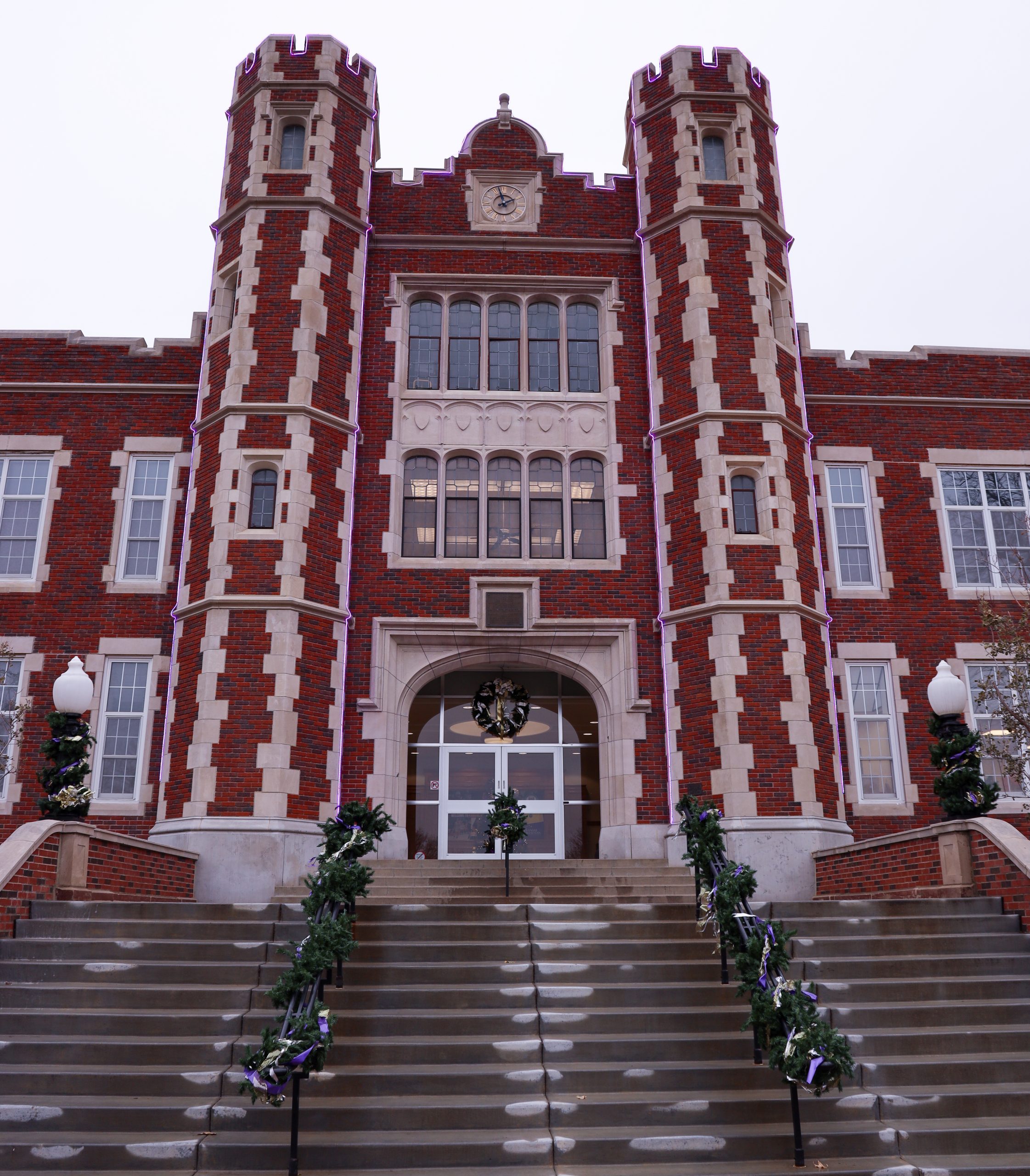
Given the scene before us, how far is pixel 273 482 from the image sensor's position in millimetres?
15102

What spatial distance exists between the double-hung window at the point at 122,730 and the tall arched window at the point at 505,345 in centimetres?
716

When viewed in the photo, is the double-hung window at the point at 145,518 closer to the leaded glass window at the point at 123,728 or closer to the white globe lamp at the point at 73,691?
the leaded glass window at the point at 123,728

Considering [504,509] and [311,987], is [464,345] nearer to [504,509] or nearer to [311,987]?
[504,509]

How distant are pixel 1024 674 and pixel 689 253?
799 cm

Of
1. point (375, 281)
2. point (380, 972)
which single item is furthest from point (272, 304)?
point (380, 972)

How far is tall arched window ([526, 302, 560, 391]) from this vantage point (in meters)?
17.1

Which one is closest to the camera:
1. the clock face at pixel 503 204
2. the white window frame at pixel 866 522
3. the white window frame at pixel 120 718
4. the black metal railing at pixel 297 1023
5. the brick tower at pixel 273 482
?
the black metal railing at pixel 297 1023

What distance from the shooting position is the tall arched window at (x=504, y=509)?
16.1 metres

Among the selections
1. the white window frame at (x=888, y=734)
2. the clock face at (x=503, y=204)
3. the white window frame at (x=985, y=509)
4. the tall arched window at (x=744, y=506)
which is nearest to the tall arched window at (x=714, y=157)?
the clock face at (x=503, y=204)

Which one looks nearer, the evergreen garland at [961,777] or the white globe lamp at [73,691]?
the evergreen garland at [961,777]

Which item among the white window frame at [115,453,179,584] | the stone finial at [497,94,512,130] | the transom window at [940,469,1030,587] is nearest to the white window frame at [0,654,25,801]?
the white window frame at [115,453,179,584]

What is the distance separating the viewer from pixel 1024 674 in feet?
46.9

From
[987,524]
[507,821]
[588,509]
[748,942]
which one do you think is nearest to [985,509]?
[987,524]

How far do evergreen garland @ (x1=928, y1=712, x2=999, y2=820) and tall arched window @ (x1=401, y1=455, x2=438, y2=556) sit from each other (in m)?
7.96
